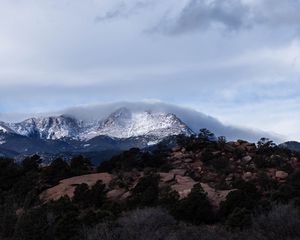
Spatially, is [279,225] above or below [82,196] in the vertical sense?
below

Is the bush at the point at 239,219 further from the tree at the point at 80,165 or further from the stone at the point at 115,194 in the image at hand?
the tree at the point at 80,165

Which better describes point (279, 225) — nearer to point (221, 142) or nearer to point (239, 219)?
point (239, 219)

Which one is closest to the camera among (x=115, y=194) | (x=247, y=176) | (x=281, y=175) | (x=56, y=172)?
Answer: (x=115, y=194)

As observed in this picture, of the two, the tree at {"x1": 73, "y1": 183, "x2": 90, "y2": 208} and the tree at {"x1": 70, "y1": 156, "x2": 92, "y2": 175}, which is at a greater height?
the tree at {"x1": 70, "y1": 156, "x2": 92, "y2": 175}

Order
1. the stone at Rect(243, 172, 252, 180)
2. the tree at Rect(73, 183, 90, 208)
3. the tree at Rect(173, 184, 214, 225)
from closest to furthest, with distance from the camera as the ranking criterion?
1. the tree at Rect(173, 184, 214, 225)
2. the tree at Rect(73, 183, 90, 208)
3. the stone at Rect(243, 172, 252, 180)

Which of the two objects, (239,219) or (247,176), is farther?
(247,176)

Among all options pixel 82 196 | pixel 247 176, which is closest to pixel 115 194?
pixel 82 196

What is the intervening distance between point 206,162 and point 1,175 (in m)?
20.6

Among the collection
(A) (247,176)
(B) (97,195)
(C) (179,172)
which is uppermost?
(C) (179,172)

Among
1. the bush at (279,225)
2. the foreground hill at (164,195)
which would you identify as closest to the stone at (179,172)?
the foreground hill at (164,195)

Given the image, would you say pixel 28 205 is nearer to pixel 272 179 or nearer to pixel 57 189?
pixel 57 189

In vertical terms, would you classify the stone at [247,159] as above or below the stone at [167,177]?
above

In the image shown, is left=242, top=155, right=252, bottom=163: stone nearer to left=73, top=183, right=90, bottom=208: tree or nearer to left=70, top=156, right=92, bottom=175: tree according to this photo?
left=70, top=156, right=92, bottom=175: tree

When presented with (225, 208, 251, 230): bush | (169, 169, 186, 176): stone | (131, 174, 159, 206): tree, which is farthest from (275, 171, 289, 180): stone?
(225, 208, 251, 230): bush
